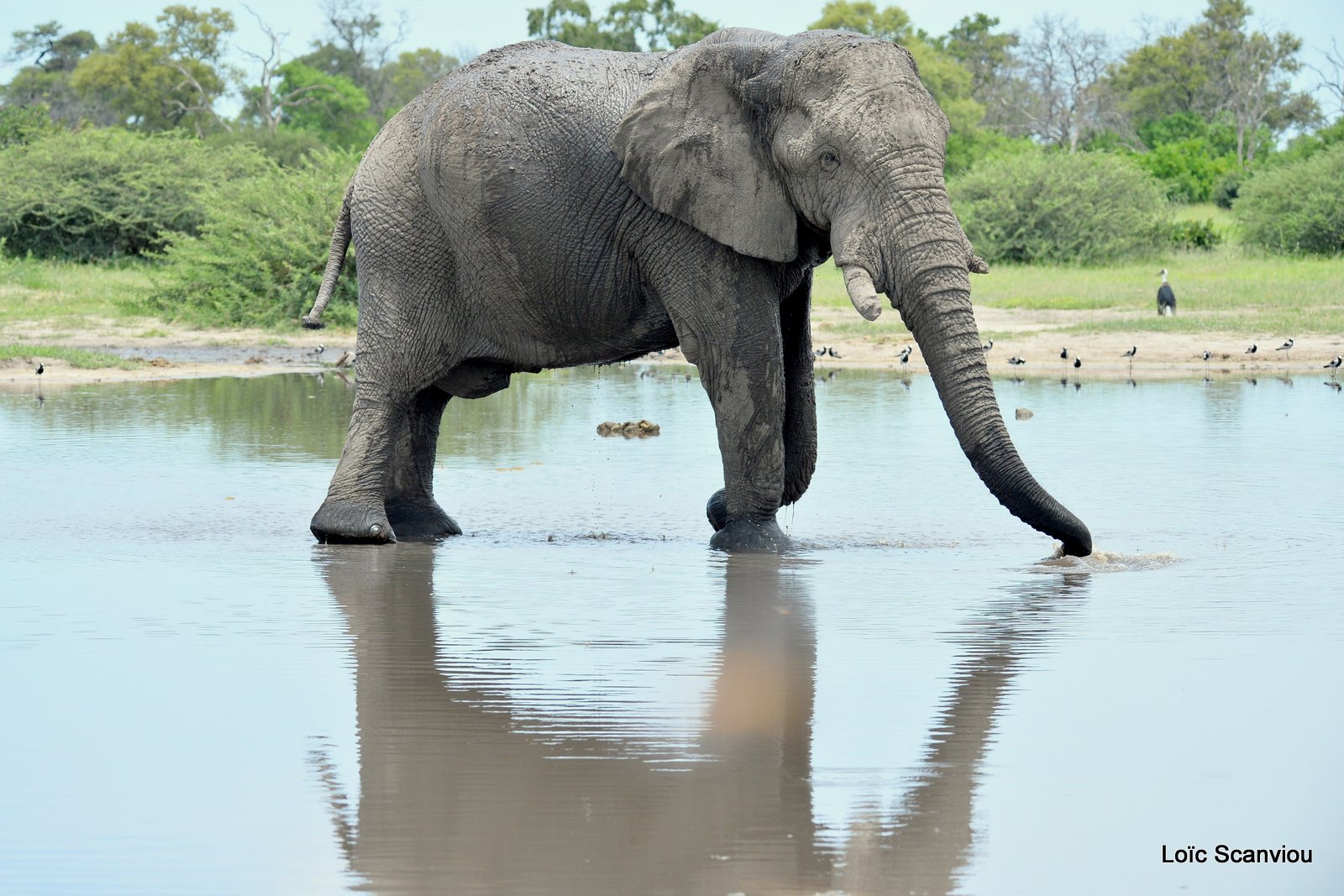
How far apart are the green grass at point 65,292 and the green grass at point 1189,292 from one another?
26.6 ft

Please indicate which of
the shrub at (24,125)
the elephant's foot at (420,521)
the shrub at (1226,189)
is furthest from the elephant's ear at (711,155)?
the shrub at (1226,189)

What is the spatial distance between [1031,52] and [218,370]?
183 ft

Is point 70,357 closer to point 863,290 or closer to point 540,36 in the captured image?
point 863,290

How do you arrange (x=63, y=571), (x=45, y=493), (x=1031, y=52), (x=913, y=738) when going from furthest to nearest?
(x=1031, y=52) < (x=45, y=493) < (x=63, y=571) < (x=913, y=738)

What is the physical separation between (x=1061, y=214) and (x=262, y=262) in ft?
43.5

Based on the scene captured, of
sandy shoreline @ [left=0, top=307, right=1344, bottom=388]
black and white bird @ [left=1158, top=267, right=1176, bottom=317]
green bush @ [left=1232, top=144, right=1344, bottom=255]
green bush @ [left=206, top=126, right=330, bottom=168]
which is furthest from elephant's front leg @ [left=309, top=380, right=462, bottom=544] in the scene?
green bush @ [left=206, top=126, right=330, bottom=168]

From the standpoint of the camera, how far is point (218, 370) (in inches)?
673

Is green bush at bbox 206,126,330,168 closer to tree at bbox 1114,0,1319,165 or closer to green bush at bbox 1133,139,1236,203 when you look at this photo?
green bush at bbox 1133,139,1236,203

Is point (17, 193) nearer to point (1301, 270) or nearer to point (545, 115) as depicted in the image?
point (1301, 270)

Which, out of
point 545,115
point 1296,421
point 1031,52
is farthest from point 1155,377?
point 1031,52

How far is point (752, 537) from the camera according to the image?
24.1 ft

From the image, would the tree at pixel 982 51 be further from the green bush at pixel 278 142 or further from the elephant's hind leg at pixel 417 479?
the elephant's hind leg at pixel 417 479

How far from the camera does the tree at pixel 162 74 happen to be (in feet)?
188

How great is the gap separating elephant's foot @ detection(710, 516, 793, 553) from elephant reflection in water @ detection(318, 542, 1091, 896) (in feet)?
5.75
